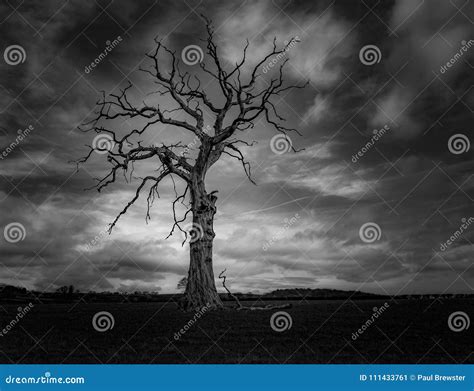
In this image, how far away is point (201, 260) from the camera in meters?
18.4

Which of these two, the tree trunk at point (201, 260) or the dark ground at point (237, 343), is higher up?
the tree trunk at point (201, 260)

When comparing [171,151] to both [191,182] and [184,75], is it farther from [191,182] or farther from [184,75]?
[184,75]

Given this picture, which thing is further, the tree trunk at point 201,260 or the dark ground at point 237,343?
the tree trunk at point 201,260

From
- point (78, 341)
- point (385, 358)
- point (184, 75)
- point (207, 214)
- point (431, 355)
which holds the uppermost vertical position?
point (184, 75)

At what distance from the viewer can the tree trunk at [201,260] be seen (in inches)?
717

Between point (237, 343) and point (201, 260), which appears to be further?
point (201, 260)

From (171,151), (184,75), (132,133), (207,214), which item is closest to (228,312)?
(207,214)

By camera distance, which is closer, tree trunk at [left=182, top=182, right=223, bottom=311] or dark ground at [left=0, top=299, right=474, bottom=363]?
dark ground at [left=0, top=299, right=474, bottom=363]

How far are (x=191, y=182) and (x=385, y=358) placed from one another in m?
12.7

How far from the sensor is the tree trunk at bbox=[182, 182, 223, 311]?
59.7ft

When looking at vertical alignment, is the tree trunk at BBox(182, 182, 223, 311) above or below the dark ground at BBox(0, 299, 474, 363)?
above

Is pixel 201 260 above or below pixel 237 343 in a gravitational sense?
above

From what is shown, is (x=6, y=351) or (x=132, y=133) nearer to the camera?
(x=6, y=351)

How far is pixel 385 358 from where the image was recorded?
824 centimetres
